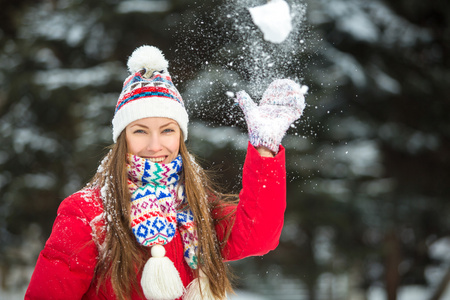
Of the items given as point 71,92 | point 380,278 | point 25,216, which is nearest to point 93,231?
point 71,92

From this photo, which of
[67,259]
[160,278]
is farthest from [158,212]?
[67,259]

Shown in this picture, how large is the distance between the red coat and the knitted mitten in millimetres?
59

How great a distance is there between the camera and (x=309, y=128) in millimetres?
→ 5824

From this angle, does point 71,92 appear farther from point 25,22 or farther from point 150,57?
point 150,57

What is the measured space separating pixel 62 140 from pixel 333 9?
3.63 metres

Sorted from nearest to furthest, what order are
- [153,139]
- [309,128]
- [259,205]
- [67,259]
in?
[67,259]
[259,205]
[153,139]
[309,128]

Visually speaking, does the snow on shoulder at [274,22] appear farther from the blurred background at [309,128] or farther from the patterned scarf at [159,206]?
the blurred background at [309,128]

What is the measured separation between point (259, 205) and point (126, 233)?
521 millimetres

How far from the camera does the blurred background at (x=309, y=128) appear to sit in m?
5.97

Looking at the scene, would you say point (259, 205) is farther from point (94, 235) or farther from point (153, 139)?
point (94, 235)

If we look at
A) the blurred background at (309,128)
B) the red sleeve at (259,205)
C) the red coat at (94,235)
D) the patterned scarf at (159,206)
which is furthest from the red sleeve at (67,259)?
the blurred background at (309,128)

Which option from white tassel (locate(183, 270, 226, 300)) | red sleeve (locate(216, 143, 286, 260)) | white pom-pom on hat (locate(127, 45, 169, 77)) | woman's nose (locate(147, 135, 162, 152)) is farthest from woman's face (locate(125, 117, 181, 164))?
white tassel (locate(183, 270, 226, 300))

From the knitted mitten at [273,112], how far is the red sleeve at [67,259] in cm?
72

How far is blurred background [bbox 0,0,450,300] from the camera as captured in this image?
5.97 metres
